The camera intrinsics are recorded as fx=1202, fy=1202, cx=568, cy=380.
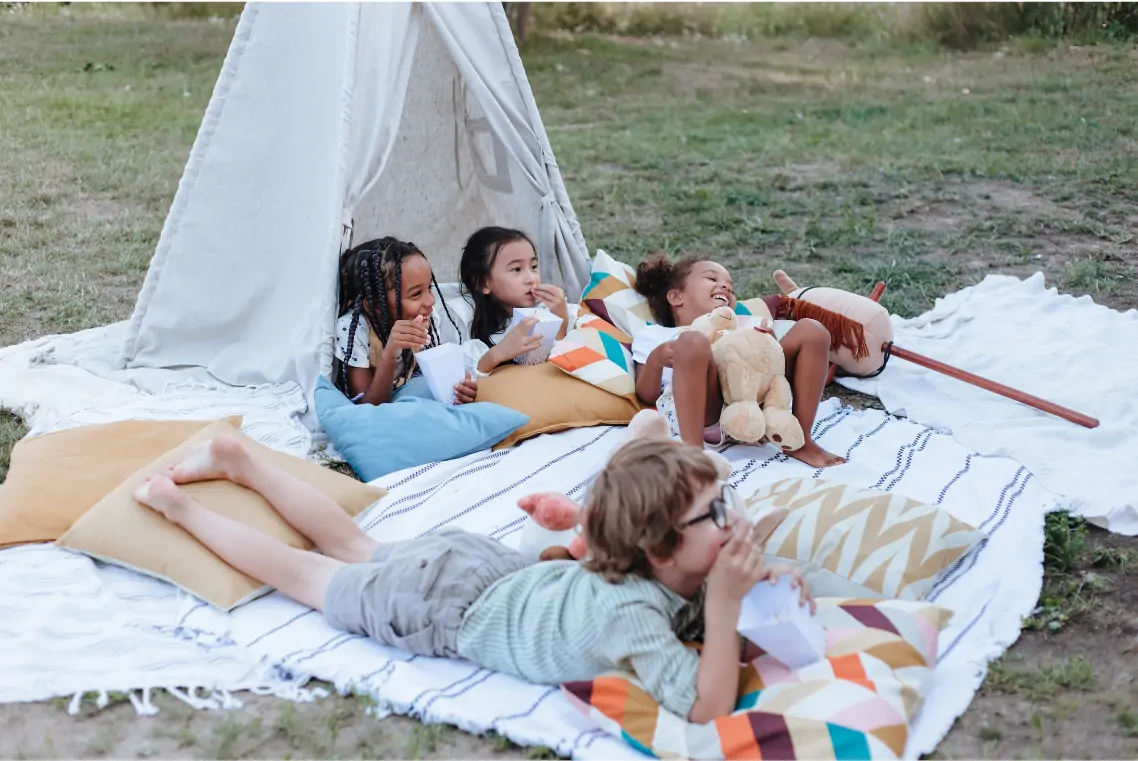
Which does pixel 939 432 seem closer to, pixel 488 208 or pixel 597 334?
pixel 597 334

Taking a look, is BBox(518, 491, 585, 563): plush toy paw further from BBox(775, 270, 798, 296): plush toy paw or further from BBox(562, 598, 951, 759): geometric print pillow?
BBox(775, 270, 798, 296): plush toy paw

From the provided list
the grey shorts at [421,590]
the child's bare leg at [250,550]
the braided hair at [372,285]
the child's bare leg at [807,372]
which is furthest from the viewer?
the braided hair at [372,285]

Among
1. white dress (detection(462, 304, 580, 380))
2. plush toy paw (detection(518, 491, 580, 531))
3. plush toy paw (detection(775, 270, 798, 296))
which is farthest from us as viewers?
A: plush toy paw (detection(775, 270, 798, 296))

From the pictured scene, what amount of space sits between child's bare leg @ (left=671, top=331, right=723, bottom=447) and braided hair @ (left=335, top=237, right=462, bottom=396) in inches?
38.8

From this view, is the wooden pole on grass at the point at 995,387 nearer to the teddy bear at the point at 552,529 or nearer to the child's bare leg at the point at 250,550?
the teddy bear at the point at 552,529

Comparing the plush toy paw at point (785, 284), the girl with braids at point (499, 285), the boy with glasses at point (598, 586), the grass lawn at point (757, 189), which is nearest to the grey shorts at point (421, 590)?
the boy with glasses at point (598, 586)

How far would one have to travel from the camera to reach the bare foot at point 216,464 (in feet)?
10.2

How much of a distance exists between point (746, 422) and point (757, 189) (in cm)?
374

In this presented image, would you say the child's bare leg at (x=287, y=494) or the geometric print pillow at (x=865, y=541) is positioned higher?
the child's bare leg at (x=287, y=494)

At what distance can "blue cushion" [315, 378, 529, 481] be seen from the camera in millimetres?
3689

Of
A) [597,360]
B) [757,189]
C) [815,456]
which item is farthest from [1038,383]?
[757,189]

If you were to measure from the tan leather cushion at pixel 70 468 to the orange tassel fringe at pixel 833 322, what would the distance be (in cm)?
203

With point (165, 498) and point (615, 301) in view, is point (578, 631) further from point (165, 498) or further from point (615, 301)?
point (615, 301)

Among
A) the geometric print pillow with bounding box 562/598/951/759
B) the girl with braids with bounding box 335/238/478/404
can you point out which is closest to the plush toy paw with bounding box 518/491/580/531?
the geometric print pillow with bounding box 562/598/951/759
